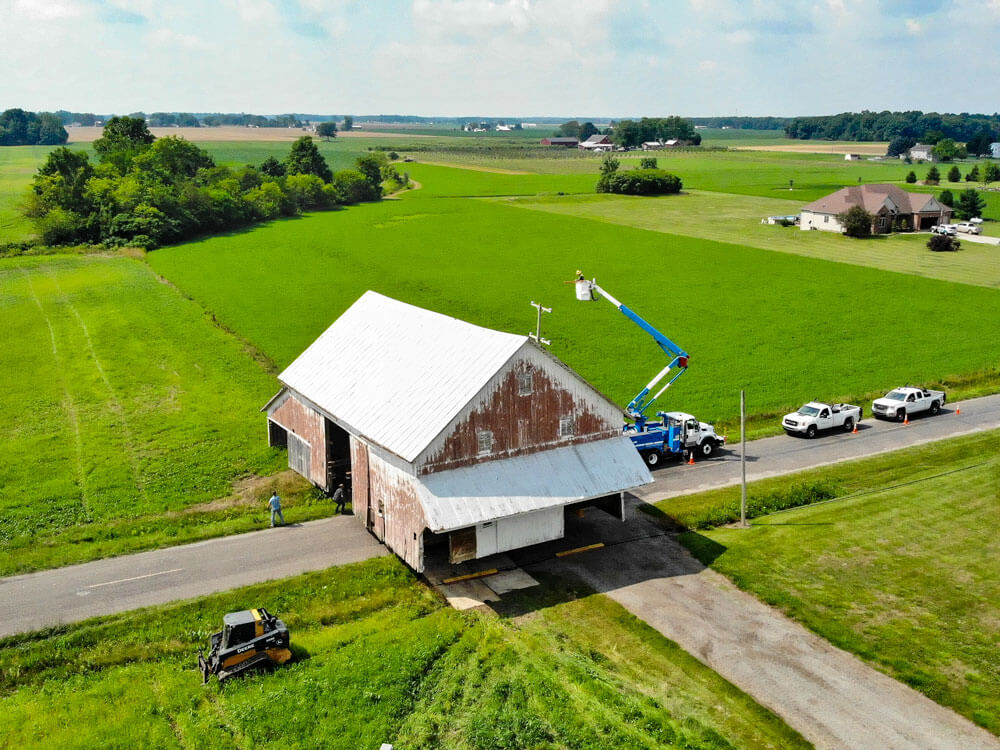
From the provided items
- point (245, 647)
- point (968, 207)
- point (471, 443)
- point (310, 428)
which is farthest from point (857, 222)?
point (245, 647)

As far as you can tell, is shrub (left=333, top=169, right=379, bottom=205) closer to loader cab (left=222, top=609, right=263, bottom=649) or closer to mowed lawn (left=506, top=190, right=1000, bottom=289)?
mowed lawn (left=506, top=190, right=1000, bottom=289)

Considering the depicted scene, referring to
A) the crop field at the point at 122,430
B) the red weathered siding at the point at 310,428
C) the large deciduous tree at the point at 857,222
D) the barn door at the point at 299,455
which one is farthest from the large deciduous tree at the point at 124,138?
the barn door at the point at 299,455

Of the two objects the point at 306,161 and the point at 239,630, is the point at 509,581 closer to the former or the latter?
the point at 239,630

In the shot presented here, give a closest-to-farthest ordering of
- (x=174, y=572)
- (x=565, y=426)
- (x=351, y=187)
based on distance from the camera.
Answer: (x=174, y=572) → (x=565, y=426) → (x=351, y=187)

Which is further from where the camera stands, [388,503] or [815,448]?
[815,448]

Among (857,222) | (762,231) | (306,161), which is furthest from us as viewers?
(306,161)

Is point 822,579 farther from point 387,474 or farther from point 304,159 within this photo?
point 304,159

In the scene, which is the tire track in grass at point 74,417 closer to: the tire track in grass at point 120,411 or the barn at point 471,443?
the tire track in grass at point 120,411
